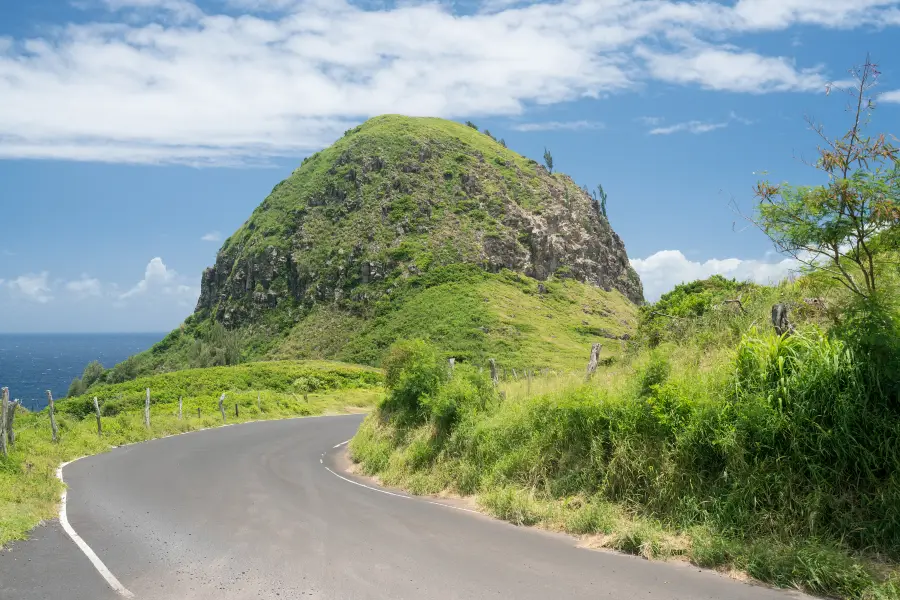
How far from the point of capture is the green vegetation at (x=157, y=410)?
45.6 ft

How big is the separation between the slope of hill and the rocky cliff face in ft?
1.06

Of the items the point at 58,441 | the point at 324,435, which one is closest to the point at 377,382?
the point at 324,435

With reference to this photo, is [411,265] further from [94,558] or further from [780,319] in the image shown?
[94,558]

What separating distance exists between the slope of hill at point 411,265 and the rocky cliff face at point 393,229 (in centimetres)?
32

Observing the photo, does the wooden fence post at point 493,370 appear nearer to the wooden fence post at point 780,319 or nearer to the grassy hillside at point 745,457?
the grassy hillside at point 745,457

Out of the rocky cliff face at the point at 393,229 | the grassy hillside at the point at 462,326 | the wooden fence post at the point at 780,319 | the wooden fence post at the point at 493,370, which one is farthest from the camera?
the rocky cliff face at the point at 393,229

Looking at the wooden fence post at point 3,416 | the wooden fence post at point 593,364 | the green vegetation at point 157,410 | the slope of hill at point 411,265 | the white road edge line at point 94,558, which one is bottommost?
the green vegetation at point 157,410

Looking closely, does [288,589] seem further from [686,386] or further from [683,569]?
[686,386]

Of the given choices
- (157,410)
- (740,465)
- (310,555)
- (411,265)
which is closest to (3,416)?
(310,555)

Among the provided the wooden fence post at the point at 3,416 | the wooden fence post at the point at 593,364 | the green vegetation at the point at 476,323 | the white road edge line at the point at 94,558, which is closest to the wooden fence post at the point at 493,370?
the wooden fence post at the point at 593,364

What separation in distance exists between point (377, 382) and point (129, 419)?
3758cm

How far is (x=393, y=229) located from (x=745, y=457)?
110 metres

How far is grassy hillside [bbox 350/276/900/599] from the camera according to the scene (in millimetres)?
7320

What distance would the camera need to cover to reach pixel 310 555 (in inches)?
355
